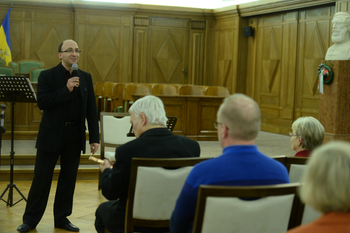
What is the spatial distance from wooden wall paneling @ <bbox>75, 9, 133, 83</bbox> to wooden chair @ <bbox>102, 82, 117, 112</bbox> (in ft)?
6.18

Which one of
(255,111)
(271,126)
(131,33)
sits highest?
(131,33)

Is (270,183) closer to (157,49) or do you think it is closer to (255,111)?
(255,111)

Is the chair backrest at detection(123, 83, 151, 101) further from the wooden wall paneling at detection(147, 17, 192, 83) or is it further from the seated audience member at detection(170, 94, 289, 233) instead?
Answer: the seated audience member at detection(170, 94, 289, 233)

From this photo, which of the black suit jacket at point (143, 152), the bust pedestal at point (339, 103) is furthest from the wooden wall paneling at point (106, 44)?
the black suit jacket at point (143, 152)

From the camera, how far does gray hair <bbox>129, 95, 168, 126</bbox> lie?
7.58ft

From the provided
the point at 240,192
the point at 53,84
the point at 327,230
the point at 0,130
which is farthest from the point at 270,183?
the point at 0,130

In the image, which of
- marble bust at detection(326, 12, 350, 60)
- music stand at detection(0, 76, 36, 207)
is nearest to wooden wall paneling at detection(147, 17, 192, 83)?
marble bust at detection(326, 12, 350, 60)

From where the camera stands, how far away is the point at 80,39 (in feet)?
37.5

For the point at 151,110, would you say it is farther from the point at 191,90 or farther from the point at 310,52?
the point at 310,52

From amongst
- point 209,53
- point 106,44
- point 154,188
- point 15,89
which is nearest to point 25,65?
point 106,44

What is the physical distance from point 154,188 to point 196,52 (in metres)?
10.3

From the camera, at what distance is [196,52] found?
1223cm

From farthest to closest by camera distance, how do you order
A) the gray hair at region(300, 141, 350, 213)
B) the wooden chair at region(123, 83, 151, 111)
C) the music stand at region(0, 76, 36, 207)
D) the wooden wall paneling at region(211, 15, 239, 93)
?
the wooden wall paneling at region(211, 15, 239, 93) < the wooden chair at region(123, 83, 151, 111) < the music stand at region(0, 76, 36, 207) < the gray hair at region(300, 141, 350, 213)

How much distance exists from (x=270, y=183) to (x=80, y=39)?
411 inches
